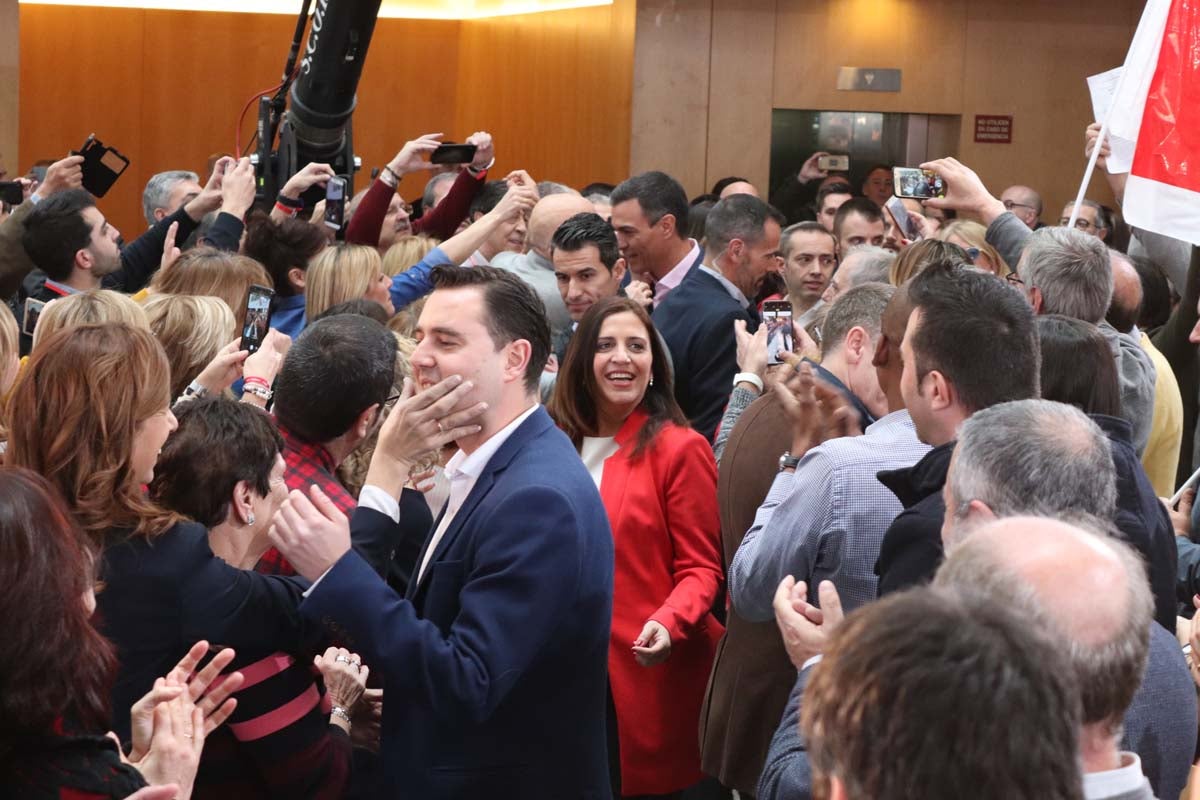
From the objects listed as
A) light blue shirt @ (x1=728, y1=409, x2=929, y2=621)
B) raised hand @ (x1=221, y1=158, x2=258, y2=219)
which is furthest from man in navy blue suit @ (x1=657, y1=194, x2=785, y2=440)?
light blue shirt @ (x1=728, y1=409, x2=929, y2=621)

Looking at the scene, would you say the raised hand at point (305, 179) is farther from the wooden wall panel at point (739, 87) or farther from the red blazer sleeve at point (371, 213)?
the wooden wall panel at point (739, 87)

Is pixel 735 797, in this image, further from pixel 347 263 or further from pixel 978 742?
pixel 978 742

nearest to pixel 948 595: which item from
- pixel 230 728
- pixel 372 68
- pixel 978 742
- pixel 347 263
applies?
pixel 978 742

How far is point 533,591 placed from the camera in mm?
2322

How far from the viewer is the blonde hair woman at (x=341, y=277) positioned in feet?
15.6

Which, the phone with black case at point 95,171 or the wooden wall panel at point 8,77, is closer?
the phone with black case at point 95,171

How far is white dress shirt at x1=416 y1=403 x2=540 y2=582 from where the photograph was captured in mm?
2518

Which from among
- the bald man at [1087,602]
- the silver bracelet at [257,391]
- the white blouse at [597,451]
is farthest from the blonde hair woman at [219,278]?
the bald man at [1087,602]

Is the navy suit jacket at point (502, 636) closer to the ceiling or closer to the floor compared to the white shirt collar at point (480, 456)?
closer to the floor

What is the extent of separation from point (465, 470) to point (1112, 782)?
1.29 metres

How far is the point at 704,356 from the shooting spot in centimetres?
488

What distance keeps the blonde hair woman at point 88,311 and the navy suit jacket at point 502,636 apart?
148cm

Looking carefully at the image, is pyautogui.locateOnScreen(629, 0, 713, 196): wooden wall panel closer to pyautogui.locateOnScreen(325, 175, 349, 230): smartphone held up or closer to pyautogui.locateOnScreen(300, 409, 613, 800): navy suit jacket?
pyautogui.locateOnScreen(325, 175, 349, 230): smartphone held up

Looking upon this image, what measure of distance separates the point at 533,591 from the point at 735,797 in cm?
209
